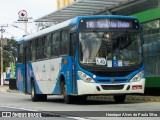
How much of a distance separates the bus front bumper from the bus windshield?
733mm

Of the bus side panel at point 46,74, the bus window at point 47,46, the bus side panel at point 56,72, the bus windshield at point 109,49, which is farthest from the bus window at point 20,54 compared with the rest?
the bus windshield at point 109,49

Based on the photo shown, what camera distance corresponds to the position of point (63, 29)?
21.1 metres

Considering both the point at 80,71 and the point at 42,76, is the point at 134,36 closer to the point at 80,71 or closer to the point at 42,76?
the point at 80,71

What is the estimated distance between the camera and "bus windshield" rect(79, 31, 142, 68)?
19.3m

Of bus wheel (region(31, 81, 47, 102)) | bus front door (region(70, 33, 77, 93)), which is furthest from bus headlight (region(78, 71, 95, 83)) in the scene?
bus wheel (region(31, 81, 47, 102))

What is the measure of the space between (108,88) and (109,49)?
144 centimetres

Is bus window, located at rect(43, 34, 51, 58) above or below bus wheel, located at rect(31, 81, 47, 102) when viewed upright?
above

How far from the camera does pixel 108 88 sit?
757 inches

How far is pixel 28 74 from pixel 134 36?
820 centimetres

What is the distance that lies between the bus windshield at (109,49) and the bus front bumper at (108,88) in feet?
2.41

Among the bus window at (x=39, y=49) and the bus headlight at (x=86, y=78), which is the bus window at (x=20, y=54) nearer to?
the bus window at (x=39, y=49)

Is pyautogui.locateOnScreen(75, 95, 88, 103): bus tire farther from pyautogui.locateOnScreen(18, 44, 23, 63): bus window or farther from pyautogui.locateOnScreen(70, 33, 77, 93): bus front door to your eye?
pyautogui.locateOnScreen(18, 44, 23, 63): bus window

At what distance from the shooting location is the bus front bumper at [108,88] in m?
19.0

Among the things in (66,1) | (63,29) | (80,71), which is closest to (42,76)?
(63,29)
